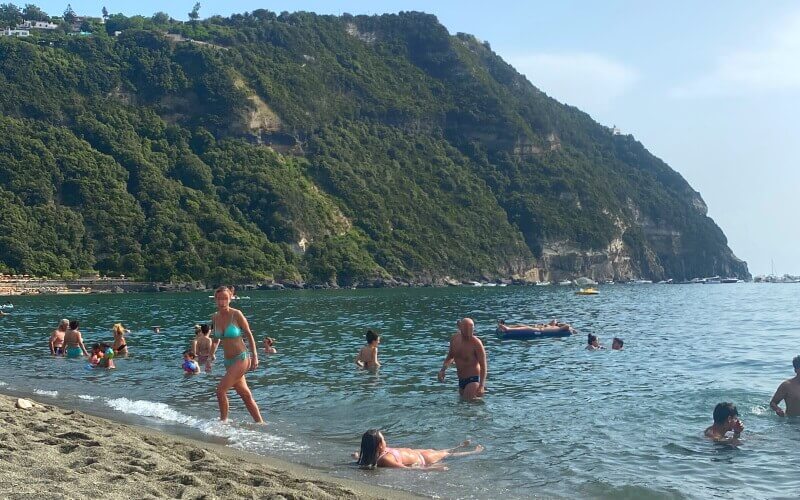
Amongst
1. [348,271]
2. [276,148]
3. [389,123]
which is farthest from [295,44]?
[348,271]

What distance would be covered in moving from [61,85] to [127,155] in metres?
22.0

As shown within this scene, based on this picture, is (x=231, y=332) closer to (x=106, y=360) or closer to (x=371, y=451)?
(x=371, y=451)

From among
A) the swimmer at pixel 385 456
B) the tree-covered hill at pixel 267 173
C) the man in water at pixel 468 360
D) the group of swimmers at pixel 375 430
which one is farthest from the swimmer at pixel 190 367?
the tree-covered hill at pixel 267 173

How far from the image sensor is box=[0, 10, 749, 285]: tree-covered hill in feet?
365

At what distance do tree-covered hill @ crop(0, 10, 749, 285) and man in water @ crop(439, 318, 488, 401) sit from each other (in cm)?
9461

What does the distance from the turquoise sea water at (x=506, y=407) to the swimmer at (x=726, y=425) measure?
245mm

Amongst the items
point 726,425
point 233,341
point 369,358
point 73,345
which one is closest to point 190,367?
point 369,358

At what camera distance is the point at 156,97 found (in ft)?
481

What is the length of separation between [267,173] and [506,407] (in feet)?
426

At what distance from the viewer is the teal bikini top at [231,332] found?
1177 cm

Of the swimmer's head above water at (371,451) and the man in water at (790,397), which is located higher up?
the man in water at (790,397)

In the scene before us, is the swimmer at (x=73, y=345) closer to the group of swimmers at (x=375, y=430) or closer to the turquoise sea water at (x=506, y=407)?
the turquoise sea water at (x=506, y=407)

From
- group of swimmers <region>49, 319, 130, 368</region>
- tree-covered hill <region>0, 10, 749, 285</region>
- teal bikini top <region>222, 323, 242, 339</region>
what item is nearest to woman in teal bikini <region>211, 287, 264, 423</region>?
teal bikini top <region>222, 323, 242, 339</region>

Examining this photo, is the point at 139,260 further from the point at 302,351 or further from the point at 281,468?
the point at 281,468
